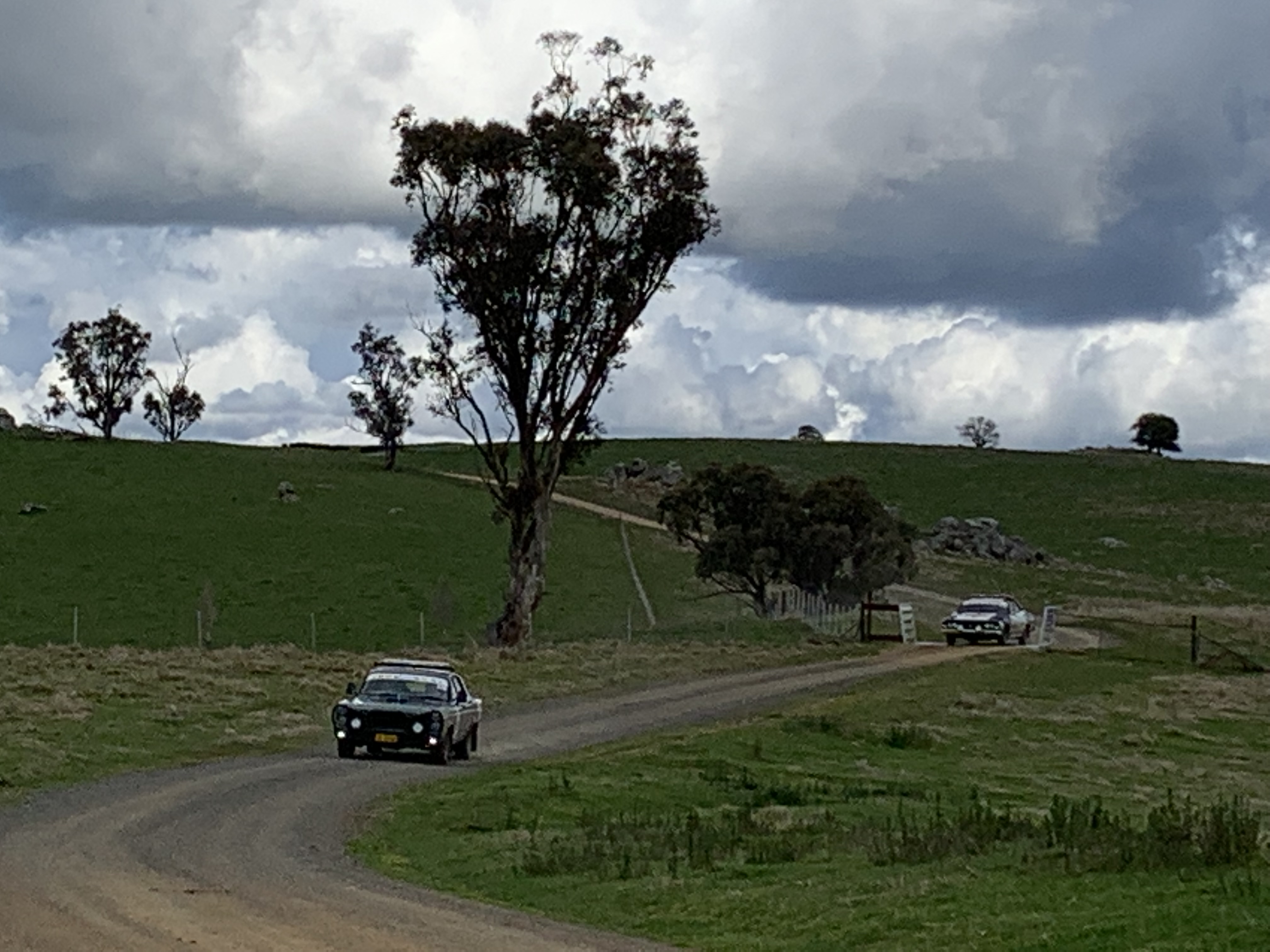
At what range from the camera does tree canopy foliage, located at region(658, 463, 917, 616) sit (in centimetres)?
8062

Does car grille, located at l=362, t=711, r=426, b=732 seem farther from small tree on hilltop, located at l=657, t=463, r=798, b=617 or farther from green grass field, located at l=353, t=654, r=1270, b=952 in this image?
small tree on hilltop, located at l=657, t=463, r=798, b=617

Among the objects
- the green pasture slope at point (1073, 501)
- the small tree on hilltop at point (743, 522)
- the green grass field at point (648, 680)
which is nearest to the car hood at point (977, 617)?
the green grass field at point (648, 680)

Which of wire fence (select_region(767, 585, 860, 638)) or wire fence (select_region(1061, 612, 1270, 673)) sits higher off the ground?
Answer: wire fence (select_region(767, 585, 860, 638))

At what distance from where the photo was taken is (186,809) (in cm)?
2589

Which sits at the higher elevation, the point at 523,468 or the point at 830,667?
the point at 523,468

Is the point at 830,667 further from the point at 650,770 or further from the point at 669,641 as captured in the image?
the point at 650,770

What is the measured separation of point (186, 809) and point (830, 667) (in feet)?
120

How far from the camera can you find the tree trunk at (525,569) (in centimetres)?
6059

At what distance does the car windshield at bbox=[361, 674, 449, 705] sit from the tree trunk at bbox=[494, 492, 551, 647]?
25.7 metres

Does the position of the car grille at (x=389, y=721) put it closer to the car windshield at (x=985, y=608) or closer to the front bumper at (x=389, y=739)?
the front bumper at (x=389, y=739)

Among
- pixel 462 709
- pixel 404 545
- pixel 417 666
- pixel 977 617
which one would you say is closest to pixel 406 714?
pixel 462 709

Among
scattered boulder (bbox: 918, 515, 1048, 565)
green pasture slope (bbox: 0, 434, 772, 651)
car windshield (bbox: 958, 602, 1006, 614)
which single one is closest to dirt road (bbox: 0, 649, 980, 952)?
green pasture slope (bbox: 0, 434, 772, 651)

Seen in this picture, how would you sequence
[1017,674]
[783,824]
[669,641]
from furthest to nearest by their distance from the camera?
[669,641], [1017,674], [783,824]

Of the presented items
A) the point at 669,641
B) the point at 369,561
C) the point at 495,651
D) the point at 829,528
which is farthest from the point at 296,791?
the point at 369,561
